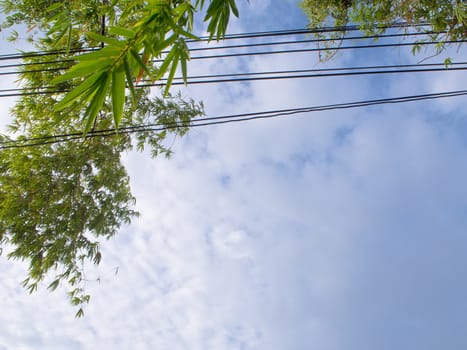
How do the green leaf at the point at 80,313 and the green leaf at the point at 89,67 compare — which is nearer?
the green leaf at the point at 89,67

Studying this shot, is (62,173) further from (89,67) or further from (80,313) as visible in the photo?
(89,67)

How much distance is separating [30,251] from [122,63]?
498 centimetres

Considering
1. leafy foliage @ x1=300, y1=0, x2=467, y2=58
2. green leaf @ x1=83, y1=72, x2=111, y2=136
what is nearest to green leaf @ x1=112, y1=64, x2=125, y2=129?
green leaf @ x1=83, y1=72, x2=111, y2=136

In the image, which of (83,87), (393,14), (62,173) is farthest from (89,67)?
(62,173)

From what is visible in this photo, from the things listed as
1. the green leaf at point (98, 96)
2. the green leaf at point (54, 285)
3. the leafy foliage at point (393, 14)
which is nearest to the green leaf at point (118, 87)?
the green leaf at point (98, 96)

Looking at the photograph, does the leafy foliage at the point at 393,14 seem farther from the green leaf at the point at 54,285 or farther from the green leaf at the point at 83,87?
the green leaf at the point at 54,285

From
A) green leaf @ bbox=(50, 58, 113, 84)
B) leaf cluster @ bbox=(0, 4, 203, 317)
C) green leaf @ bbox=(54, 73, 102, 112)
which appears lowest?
green leaf @ bbox=(54, 73, 102, 112)

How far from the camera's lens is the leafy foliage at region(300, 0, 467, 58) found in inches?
82.5

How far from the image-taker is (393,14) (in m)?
2.42

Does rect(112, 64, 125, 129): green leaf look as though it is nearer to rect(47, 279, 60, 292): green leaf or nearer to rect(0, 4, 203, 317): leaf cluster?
rect(0, 4, 203, 317): leaf cluster

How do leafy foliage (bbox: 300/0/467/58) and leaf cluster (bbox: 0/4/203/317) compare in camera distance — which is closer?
leafy foliage (bbox: 300/0/467/58)

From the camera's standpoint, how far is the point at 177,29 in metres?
0.90

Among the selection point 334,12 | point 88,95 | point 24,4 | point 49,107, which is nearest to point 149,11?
point 88,95

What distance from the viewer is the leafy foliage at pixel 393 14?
210 centimetres
